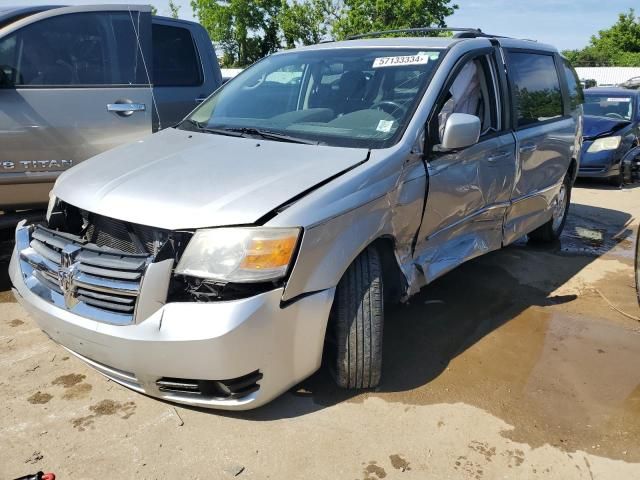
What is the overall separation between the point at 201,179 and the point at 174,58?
2.84m

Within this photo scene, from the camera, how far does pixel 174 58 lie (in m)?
5.09

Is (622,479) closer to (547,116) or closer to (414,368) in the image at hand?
(414,368)

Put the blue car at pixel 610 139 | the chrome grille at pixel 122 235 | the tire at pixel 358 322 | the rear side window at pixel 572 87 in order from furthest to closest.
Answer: the blue car at pixel 610 139 < the rear side window at pixel 572 87 < the tire at pixel 358 322 < the chrome grille at pixel 122 235

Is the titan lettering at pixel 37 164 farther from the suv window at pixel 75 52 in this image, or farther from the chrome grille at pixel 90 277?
the chrome grille at pixel 90 277

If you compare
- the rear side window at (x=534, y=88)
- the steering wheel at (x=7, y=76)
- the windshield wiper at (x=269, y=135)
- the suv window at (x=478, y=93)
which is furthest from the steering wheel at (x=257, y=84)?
the rear side window at (x=534, y=88)

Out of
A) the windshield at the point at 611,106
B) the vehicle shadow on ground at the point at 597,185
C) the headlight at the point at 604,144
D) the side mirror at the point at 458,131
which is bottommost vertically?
the vehicle shadow on ground at the point at 597,185

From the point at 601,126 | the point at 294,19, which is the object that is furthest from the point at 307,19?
→ the point at 601,126

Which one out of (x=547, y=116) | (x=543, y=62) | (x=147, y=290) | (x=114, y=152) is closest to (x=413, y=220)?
(x=147, y=290)

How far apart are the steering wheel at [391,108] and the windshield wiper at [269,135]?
0.48 metres

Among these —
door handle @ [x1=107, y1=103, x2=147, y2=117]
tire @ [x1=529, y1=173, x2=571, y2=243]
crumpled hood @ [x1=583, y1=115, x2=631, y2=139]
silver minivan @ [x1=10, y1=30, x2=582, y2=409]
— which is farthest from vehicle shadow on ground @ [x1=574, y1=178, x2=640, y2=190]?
door handle @ [x1=107, y1=103, x2=147, y2=117]

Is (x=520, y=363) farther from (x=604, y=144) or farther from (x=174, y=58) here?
(x=604, y=144)

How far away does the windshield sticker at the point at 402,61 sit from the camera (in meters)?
3.52

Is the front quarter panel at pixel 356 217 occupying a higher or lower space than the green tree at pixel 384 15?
lower

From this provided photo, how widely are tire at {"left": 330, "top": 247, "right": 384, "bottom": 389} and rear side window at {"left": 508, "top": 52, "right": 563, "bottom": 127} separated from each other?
2.19 meters
